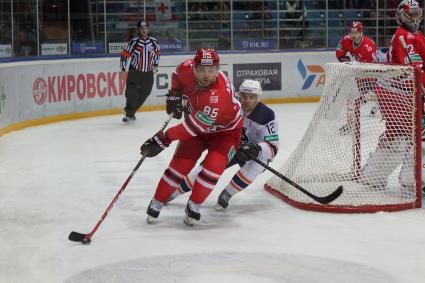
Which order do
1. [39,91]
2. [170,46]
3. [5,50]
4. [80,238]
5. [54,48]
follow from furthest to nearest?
[170,46]
[54,48]
[39,91]
[5,50]
[80,238]

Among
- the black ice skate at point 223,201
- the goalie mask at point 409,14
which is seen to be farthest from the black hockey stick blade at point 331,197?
the goalie mask at point 409,14

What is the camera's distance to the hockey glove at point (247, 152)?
17.4 ft

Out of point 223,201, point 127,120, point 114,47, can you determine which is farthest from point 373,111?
point 114,47

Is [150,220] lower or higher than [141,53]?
lower

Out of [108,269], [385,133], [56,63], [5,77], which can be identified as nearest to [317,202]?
[385,133]

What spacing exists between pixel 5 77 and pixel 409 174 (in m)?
5.19

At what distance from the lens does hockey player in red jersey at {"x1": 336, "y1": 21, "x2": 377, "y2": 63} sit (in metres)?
9.62

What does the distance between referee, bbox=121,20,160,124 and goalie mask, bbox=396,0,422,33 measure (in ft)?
17.3

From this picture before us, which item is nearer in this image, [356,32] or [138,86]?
[356,32]

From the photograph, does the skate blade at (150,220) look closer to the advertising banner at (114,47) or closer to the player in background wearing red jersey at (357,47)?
the player in background wearing red jersey at (357,47)

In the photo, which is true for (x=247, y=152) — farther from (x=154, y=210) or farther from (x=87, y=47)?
(x=87, y=47)

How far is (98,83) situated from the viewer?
11.4 meters

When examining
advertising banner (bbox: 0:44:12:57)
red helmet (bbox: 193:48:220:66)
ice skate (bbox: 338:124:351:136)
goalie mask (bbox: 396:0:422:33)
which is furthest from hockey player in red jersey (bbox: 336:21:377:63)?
red helmet (bbox: 193:48:220:66)

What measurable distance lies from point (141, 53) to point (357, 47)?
8.69 feet
